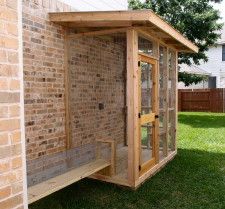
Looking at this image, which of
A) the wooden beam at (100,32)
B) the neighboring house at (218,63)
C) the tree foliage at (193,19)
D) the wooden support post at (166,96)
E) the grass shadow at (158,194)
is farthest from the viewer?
the neighboring house at (218,63)

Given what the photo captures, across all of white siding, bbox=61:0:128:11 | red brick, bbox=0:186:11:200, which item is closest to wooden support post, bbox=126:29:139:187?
white siding, bbox=61:0:128:11

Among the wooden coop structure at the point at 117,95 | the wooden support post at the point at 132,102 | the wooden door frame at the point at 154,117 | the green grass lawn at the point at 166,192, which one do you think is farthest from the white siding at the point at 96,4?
the green grass lawn at the point at 166,192

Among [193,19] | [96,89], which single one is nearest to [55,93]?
[96,89]

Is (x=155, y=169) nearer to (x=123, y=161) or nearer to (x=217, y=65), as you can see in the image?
(x=123, y=161)

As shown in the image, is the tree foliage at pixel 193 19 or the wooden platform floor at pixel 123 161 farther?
the tree foliage at pixel 193 19

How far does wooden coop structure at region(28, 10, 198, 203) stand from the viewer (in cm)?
575

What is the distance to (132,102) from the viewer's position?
230 inches

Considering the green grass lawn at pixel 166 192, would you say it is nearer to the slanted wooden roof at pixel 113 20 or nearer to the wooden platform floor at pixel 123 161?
the wooden platform floor at pixel 123 161

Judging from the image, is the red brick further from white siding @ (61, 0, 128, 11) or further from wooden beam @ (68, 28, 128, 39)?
white siding @ (61, 0, 128, 11)

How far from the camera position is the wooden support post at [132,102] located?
5.78m

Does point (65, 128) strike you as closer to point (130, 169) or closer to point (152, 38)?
point (130, 169)

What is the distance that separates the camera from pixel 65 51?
20.6 feet

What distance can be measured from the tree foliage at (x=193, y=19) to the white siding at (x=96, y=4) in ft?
26.2

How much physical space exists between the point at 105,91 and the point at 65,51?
86.6 inches
